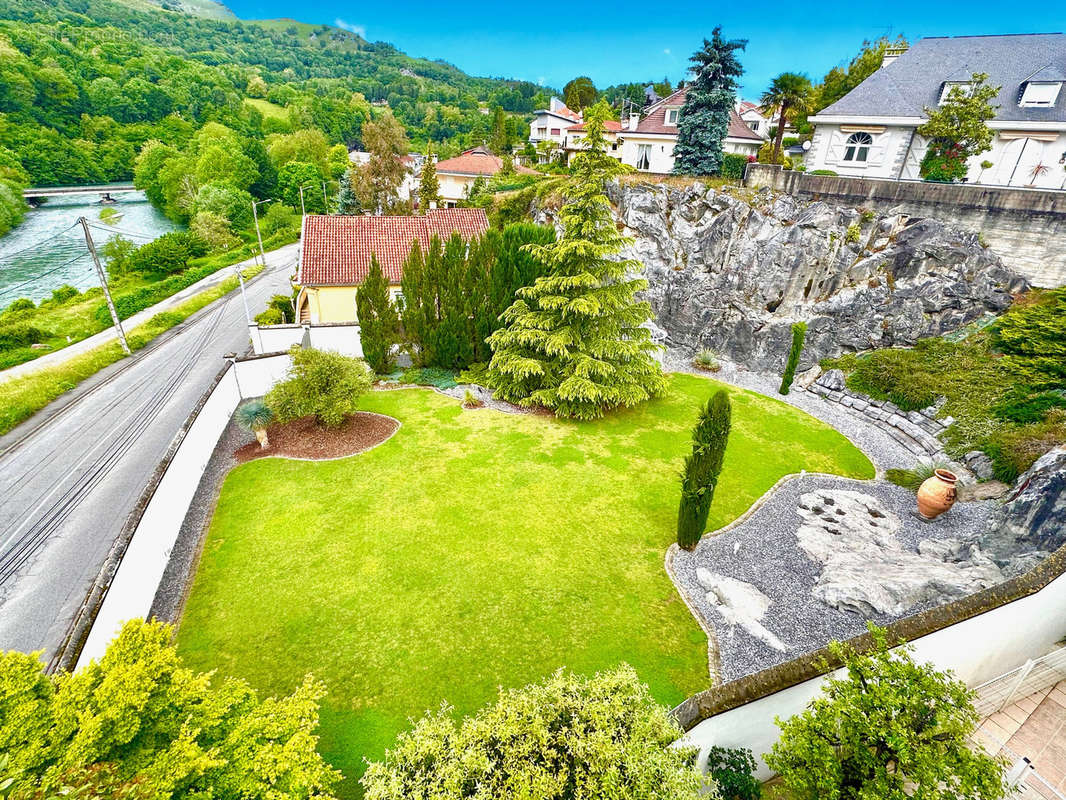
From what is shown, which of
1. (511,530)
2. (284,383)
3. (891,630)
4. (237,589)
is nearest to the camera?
(891,630)

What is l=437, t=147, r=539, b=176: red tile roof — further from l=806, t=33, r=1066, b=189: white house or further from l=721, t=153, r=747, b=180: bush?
l=806, t=33, r=1066, b=189: white house

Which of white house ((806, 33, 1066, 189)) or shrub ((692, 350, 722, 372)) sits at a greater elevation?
white house ((806, 33, 1066, 189))

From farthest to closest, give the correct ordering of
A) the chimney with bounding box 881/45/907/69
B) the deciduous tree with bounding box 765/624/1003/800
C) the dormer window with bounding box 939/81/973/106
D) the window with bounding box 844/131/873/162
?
the chimney with bounding box 881/45/907/69 < the window with bounding box 844/131/873/162 < the dormer window with bounding box 939/81/973/106 < the deciduous tree with bounding box 765/624/1003/800

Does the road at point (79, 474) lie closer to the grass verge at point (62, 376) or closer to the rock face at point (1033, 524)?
the grass verge at point (62, 376)

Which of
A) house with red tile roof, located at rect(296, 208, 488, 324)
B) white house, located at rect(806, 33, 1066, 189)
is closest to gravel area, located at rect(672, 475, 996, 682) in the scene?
house with red tile roof, located at rect(296, 208, 488, 324)

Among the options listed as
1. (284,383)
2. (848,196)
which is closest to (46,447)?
(284,383)

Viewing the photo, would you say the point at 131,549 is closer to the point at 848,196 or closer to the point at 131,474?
the point at 131,474
